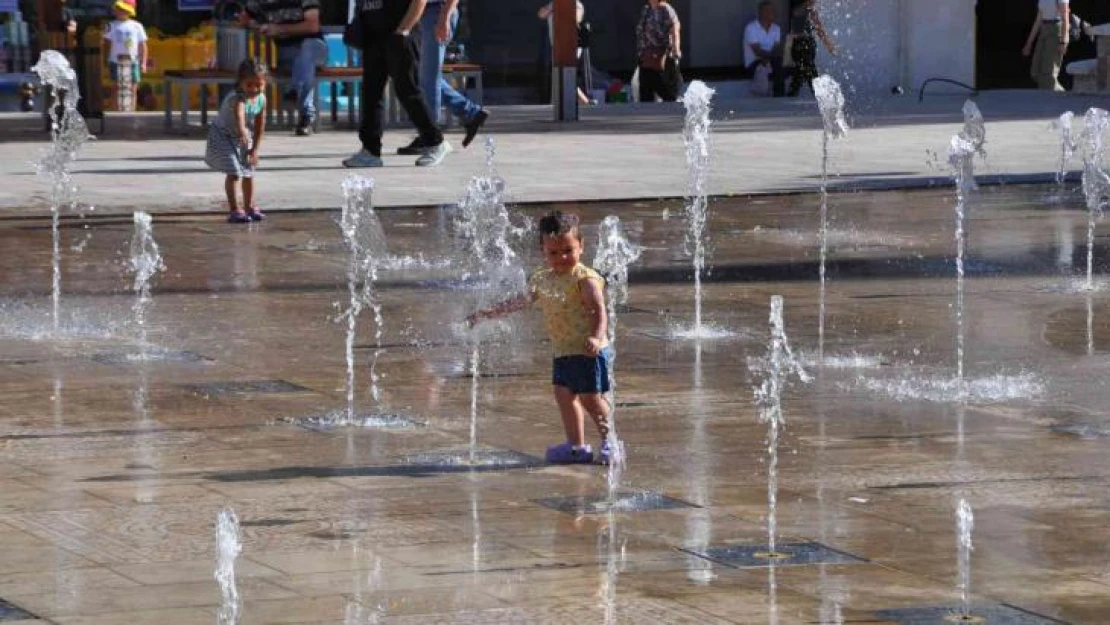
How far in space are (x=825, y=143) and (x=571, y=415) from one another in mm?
9661

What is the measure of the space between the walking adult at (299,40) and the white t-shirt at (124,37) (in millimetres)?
3454

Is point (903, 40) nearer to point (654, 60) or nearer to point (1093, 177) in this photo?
point (654, 60)

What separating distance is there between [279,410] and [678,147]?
13.3m

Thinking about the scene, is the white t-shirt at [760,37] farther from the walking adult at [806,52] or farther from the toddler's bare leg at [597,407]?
the toddler's bare leg at [597,407]

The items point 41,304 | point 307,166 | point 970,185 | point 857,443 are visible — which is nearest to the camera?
point 857,443

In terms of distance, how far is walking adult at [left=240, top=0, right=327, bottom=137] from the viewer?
24.2 metres

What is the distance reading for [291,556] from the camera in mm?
7371

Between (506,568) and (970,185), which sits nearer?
(506,568)

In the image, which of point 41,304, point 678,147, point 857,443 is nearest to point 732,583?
point 857,443

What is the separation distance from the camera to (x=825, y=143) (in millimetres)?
18203

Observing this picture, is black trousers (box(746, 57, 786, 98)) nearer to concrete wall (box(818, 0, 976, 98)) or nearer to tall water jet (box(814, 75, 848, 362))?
concrete wall (box(818, 0, 976, 98))

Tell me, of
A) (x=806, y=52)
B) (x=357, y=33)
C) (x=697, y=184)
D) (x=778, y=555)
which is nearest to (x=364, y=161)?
(x=357, y=33)

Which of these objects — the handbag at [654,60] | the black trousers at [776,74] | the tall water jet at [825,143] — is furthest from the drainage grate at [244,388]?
the black trousers at [776,74]

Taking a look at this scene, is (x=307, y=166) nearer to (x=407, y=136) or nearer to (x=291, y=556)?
(x=407, y=136)
